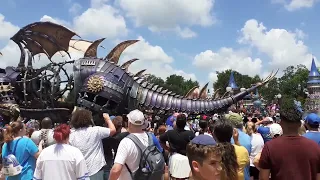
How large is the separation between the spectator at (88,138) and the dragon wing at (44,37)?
7.07m

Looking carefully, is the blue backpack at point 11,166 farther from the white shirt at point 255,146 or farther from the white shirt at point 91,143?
the white shirt at point 255,146

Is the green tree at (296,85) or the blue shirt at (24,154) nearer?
the blue shirt at (24,154)

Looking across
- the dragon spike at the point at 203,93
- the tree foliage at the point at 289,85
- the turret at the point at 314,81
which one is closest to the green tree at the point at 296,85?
the tree foliage at the point at 289,85

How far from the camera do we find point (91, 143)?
4.12 meters

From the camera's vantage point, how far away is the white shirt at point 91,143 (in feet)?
13.4

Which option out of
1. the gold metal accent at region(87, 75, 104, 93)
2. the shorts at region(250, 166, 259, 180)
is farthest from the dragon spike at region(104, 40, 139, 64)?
the shorts at region(250, 166, 259, 180)

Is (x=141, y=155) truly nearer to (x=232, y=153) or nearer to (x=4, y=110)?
(x=232, y=153)

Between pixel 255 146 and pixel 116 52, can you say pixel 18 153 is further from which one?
pixel 116 52

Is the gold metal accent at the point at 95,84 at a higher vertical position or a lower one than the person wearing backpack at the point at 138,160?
higher

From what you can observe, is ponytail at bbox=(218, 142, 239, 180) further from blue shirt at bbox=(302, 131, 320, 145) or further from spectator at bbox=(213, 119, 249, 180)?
blue shirt at bbox=(302, 131, 320, 145)

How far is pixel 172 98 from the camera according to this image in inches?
433

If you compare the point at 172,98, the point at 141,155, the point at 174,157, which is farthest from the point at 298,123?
the point at 172,98

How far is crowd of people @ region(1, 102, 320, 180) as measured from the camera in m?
2.44

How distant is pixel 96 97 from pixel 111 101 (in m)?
Answer: 0.41
